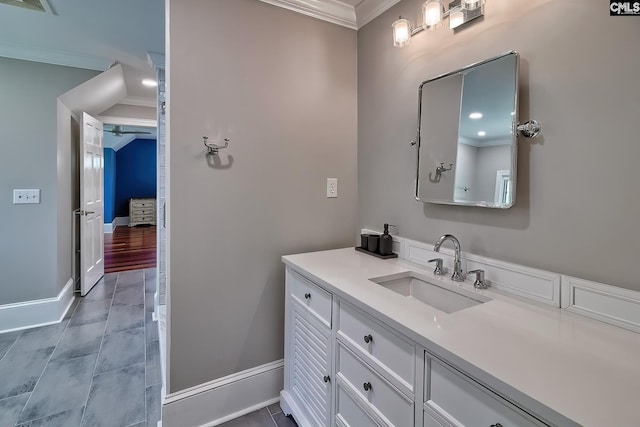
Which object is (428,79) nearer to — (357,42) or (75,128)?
(357,42)

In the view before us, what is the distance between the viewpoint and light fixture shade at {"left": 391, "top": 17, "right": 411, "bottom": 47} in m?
1.52

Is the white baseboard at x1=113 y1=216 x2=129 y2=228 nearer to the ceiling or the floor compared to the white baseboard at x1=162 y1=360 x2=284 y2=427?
nearer to the ceiling

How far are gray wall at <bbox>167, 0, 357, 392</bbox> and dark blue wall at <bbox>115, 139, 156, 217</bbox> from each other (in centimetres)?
806

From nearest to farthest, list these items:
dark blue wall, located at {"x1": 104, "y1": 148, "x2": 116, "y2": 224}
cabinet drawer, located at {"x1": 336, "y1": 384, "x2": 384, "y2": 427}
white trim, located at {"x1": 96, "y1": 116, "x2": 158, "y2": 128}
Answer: cabinet drawer, located at {"x1": 336, "y1": 384, "x2": 384, "y2": 427}
white trim, located at {"x1": 96, "y1": 116, "x2": 158, "y2": 128}
dark blue wall, located at {"x1": 104, "y1": 148, "x2": 116, "y2": 224}

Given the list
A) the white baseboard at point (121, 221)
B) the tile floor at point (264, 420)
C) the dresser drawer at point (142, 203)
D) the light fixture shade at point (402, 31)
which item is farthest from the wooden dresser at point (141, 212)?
the light fixture shade at point (402, 31)

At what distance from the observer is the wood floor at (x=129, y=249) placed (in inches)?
178

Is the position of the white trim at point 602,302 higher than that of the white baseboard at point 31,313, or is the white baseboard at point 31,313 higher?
the white trim at point 602,302

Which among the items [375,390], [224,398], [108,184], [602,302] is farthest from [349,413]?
[108,184]

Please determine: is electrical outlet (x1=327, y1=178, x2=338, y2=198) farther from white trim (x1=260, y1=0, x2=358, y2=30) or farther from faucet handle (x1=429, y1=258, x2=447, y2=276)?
white trim (x1=260, y1=0, x2=358, y2=30)

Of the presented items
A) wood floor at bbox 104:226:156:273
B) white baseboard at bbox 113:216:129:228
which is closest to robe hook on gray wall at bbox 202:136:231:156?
wood floor at bbox 104:226:156:273

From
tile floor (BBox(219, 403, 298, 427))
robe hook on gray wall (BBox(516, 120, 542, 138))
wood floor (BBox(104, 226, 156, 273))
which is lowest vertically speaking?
tile floor (BBox(219, 403, 298, 427))

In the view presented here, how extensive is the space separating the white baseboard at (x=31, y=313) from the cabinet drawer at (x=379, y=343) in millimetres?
2833

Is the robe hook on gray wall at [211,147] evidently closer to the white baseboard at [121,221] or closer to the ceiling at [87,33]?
the ceiling at [87,33]

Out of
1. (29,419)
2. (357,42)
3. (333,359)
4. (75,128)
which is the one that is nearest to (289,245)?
(333,359)
